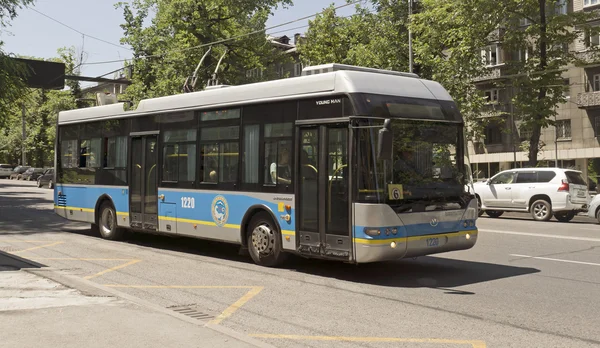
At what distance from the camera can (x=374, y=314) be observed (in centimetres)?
770

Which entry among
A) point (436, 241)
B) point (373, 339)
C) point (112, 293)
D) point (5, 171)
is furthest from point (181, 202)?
point (5, 171)

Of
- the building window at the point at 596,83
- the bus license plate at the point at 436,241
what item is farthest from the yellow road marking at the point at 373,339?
the building window at the point at 596,83

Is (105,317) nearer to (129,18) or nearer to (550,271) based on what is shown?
(550,271)

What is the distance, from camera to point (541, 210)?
927 inches

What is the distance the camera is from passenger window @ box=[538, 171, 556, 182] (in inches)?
923

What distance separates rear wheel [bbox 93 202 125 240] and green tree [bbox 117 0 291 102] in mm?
26489

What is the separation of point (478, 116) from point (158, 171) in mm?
23877

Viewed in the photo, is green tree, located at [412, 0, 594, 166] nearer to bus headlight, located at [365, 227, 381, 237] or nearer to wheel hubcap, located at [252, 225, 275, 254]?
wheel hubcap, located at [252, 225, 275, 254]

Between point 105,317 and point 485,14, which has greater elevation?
point 485,14

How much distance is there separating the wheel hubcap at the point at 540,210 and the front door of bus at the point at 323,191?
15.5 metres

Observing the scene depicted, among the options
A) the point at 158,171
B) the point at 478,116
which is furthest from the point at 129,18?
the point at 158,171

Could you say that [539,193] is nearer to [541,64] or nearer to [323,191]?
[541,64]

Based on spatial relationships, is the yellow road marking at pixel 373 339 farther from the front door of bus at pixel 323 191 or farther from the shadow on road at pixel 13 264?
the shadow on road at pixel 13 264

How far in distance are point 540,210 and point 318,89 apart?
15689mm
